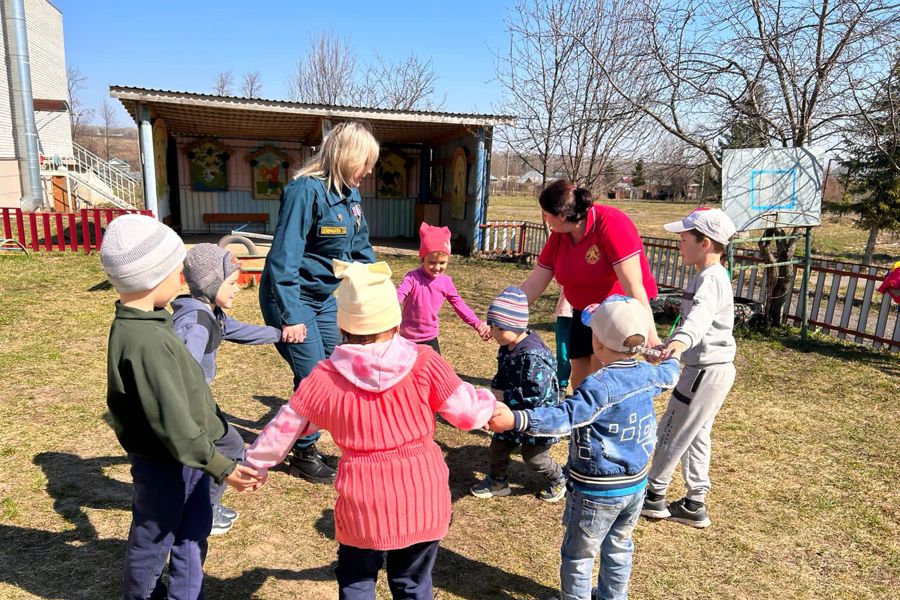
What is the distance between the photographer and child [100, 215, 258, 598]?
6.46 ft

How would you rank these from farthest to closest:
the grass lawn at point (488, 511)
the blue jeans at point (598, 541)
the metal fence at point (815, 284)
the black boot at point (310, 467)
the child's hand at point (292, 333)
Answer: the metal fence at point (815, 284), the black boot at point (310, 467), the child's hand at point (292, 333), the grass lawn at point (488, 511), the blue jeans at point (598, 541)

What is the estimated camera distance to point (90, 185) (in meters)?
23.8

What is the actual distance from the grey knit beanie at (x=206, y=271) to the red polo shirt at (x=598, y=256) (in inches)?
79.6

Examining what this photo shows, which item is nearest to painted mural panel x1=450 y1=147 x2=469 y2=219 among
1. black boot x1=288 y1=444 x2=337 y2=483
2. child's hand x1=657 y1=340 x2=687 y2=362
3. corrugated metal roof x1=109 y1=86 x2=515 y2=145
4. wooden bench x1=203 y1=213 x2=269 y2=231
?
corrugated metal roof x1=109 y1=86 x2=515 y2=145

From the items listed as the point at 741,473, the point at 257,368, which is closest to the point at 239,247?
the point at 257,368

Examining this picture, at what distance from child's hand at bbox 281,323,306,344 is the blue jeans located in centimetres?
179

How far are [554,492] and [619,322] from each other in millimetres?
1926

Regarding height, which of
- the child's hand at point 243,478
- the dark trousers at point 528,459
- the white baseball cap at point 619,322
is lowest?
the dark trousers at point 528,459

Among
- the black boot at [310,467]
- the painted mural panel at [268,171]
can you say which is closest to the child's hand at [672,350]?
the black boot at [310,467]

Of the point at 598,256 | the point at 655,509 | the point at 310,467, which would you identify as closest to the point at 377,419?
the point at 598,256

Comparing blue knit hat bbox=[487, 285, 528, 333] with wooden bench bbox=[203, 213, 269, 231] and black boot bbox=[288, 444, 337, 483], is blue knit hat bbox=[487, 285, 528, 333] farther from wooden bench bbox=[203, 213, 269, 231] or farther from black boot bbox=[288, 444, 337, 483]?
wooden bench bbox=[203, 213, 269, 231]

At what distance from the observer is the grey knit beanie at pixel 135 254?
1981 mm

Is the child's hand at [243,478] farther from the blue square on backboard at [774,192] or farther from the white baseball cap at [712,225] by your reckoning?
the blue square on backboard at [774,192]

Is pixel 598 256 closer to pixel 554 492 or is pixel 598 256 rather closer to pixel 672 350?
pixel 672 350
